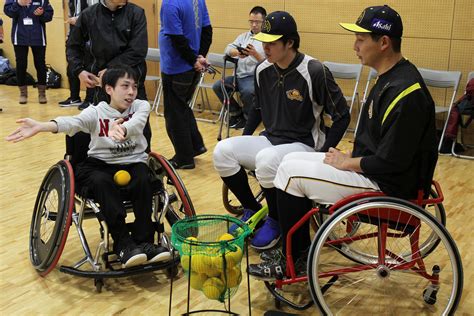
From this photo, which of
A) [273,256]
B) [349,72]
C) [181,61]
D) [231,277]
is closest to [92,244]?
[273,256]

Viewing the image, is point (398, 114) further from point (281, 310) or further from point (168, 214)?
point (168, 214)

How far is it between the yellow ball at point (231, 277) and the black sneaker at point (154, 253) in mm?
470

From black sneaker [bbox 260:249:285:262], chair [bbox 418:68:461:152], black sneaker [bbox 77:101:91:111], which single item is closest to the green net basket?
black sneaker [bbox 260:249:285:262]

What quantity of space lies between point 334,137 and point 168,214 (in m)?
0.88

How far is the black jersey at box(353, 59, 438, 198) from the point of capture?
203 cm

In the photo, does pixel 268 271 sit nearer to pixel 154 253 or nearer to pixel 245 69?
pixel 154 253

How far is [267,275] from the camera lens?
2281 mm

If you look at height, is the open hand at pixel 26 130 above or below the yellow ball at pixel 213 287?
above

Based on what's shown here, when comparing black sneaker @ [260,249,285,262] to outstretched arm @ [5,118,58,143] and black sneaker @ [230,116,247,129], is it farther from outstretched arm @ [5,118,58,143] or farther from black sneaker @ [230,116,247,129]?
black sneaker @ [230,116,247,129]

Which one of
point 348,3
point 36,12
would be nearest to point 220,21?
point 348,3

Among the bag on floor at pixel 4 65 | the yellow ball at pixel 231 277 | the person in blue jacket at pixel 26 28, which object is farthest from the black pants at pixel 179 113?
the bag on floor at pixel 4 65

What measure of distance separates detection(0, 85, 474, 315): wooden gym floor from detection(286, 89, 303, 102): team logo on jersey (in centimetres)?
78

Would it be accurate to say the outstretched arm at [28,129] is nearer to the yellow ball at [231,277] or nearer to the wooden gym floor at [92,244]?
the wooden gym floor at [92,244]

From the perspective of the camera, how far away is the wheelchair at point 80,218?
7.86ft
